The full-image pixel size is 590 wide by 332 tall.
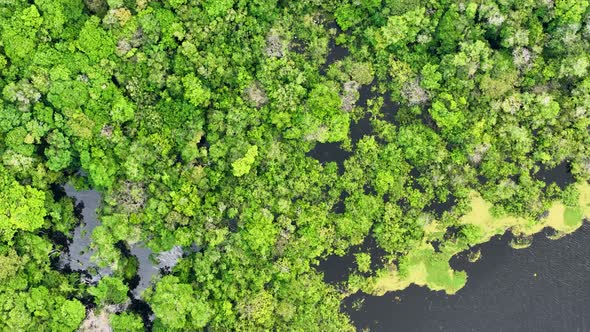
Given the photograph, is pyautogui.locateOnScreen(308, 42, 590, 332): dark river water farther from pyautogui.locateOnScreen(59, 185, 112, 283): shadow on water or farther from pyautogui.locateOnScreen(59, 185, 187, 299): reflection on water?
pyautogui.locateOnScreen(59, 185, 112, 283): shadow on water

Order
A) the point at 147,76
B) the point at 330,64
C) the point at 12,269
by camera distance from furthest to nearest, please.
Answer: the point at 330,64 < the point at 147,76 < the point at 12,269

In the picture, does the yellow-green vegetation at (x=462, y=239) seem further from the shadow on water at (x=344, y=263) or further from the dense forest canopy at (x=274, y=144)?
the shadow on water at (x=344, y=263)

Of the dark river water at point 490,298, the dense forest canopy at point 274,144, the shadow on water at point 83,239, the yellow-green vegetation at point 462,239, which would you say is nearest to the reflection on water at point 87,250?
the shadow on water at point 83,239

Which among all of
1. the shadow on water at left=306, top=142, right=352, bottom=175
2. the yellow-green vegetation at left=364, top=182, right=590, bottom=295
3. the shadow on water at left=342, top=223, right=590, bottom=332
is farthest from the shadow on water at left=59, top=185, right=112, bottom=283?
the yellow-green vegetation at left=364, top=182, right=590, bottom=295

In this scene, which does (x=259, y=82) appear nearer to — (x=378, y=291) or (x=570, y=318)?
(x=378, y=291)

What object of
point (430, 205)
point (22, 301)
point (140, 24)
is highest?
point (140, 24)

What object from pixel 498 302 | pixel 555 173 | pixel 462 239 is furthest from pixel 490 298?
pixel 555 173

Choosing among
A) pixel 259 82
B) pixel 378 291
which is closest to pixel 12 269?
pixel 259 82
